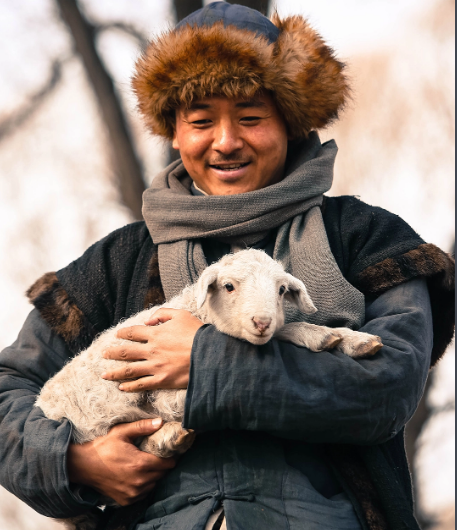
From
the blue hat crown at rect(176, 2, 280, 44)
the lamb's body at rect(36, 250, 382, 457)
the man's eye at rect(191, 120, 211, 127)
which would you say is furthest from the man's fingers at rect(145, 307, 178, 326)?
the blue hat crown at rect(176, 2, 280, 44)

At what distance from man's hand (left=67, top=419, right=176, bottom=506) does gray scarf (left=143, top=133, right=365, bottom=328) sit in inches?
26.8

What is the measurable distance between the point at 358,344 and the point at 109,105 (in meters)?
3.87

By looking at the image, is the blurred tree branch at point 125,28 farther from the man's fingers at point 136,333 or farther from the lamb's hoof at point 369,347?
the lamb's hoof at point 369,347

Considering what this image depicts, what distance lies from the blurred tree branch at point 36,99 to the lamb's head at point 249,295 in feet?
12.0

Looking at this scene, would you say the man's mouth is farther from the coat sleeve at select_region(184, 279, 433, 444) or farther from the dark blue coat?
the coat sleeve at select_region(184, 279, 433, 444)

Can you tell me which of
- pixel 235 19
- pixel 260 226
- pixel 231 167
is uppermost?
pixel 235 19

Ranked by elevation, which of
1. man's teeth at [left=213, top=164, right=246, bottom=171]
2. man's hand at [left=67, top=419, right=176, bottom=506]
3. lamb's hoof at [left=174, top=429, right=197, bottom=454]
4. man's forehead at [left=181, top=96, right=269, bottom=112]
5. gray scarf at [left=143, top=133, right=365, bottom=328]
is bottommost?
man's hand at [left=67, top=419, right=176, bottom=506]

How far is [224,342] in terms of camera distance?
2631 millimetres

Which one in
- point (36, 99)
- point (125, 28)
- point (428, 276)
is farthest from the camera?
point (36, 99)

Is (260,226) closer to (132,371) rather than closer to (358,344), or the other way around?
(358,344)

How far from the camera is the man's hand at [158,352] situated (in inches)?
106

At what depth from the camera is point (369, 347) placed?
2.63 meters

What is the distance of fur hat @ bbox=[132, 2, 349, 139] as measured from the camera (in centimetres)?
314

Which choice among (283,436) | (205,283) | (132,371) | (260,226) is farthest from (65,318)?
(283,436)
